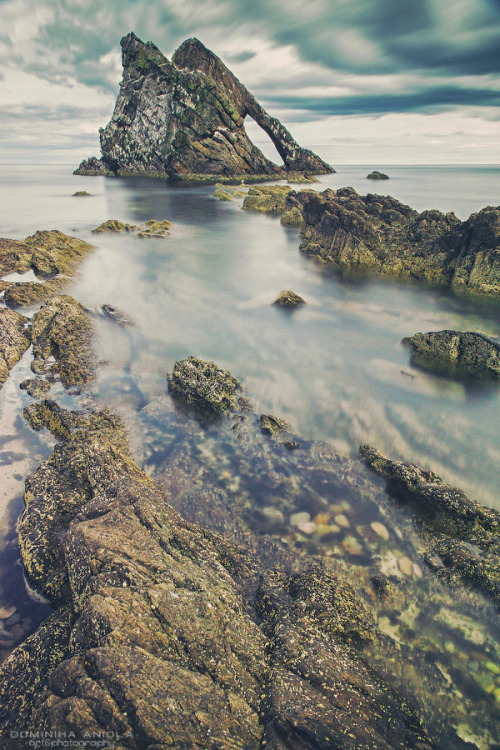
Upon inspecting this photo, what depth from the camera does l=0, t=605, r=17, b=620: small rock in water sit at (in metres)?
4.56

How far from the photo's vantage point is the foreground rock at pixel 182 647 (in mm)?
3002

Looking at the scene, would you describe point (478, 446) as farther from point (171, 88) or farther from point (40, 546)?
point (171, 88)

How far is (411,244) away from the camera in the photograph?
20719 millimetres

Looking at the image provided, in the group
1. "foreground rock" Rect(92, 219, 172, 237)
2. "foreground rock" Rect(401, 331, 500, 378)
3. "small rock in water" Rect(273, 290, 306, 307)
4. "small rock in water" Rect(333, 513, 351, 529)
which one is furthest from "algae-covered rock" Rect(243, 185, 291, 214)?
"small rock in water" Rect(333, 513, 351, 529)

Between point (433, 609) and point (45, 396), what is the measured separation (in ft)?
29.7

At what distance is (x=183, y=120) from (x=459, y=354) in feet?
311

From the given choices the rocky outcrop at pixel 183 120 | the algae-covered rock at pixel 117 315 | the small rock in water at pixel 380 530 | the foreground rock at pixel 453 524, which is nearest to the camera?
the foreground rock at pixel 453 524

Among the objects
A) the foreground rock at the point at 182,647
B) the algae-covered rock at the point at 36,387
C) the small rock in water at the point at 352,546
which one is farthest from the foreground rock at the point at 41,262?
the small rock in water at the point at 352,546

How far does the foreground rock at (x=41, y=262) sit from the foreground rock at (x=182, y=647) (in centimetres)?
1245

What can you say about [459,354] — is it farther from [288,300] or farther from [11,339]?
[11,339]

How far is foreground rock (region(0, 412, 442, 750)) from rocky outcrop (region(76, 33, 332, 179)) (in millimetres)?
96059

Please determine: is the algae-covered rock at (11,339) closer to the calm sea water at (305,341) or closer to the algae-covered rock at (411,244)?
the calm sea water at (305,341)

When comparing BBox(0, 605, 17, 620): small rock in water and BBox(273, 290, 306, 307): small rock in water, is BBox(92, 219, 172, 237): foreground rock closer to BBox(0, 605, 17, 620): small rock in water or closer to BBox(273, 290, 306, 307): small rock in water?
BBox(273, 290, 306, 307): small rock in water

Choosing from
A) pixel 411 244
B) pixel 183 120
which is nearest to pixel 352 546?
pixel 411 244
